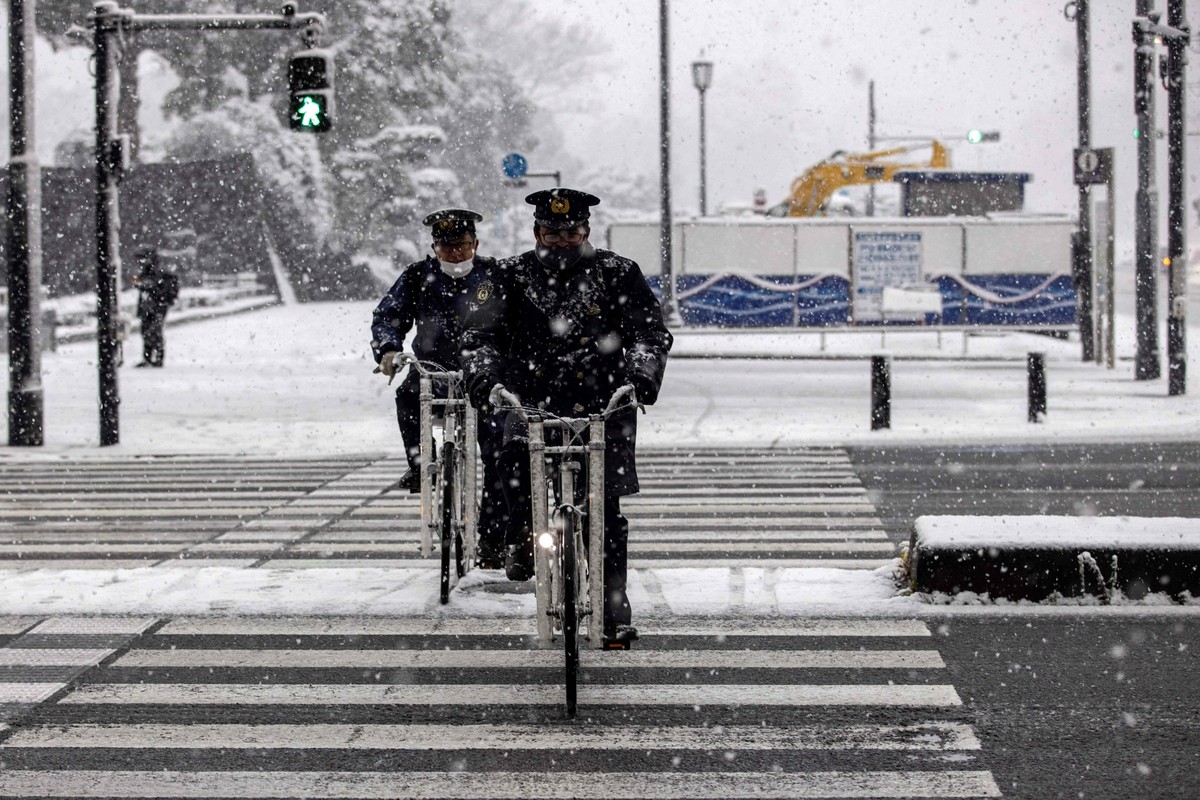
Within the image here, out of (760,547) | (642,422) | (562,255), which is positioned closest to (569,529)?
(562,255)

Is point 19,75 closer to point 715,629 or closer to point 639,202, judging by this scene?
point 715,629

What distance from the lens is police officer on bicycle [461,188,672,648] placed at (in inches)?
237

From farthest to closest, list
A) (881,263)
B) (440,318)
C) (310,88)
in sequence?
(881,263) < (310,88) < (440,318)

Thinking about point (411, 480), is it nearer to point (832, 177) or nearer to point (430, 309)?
point (430, 309)

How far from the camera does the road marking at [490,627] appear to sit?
6.75 m

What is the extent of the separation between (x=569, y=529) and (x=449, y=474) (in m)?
1.89

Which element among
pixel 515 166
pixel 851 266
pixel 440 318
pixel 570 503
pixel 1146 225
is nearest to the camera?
pixel 570 503

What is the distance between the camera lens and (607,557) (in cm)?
610

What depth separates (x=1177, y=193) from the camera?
18812 mm

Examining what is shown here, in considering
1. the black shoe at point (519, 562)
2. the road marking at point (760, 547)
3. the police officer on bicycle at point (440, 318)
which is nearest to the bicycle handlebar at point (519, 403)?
the black shoe at point (519, 562)

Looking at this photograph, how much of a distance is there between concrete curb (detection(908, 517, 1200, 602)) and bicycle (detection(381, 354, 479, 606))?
7.19ft

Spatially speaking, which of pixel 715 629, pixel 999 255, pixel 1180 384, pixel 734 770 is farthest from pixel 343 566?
pixel 999 255

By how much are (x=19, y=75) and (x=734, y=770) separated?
11769mm

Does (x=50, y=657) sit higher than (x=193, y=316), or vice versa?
(x=193, y=316)
